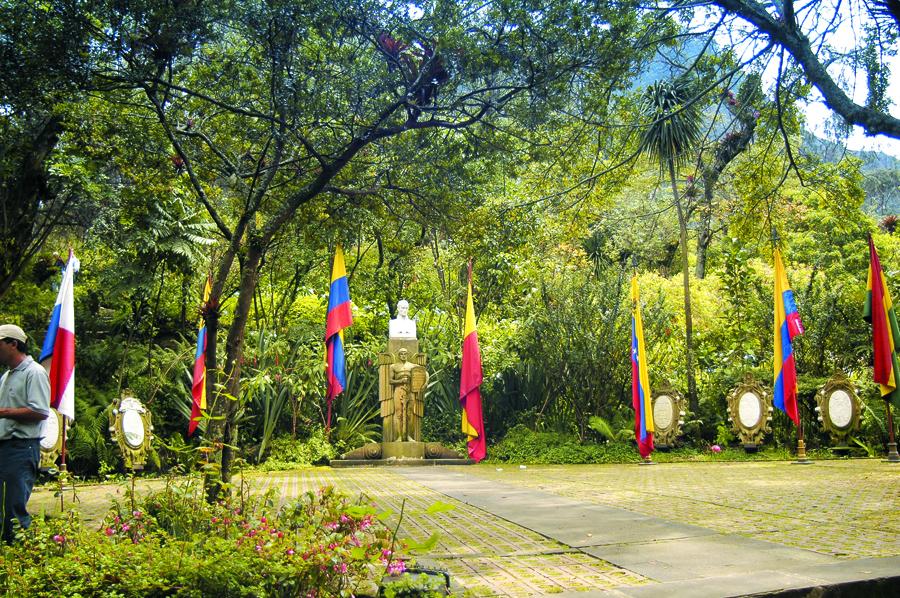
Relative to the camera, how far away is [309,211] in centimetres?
838

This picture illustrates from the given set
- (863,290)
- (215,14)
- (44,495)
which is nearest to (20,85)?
(215,14)

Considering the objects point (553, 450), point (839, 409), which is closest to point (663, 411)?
point (553, 450)

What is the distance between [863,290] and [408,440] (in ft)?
35.0

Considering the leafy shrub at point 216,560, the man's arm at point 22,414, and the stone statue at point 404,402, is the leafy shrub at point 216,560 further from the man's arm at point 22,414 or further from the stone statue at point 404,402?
the stone statue at point 404,402

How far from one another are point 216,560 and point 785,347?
11909mm

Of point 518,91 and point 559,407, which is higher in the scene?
point 518,91

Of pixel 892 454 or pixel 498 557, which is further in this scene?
pixel 892 454

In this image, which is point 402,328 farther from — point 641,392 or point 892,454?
point 892,454

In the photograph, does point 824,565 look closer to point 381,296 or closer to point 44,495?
point 44,495

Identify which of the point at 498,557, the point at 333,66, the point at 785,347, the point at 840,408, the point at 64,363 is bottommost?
the point at 498,557

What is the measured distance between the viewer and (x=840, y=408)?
547 inches

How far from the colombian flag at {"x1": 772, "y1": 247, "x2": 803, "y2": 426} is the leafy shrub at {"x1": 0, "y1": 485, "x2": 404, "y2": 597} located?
10.7 m

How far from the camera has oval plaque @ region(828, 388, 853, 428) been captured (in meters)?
13.8

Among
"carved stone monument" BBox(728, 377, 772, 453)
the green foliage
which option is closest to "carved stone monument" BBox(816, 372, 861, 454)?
"carved stone monument" BBox(728, 377, 772, 453)
